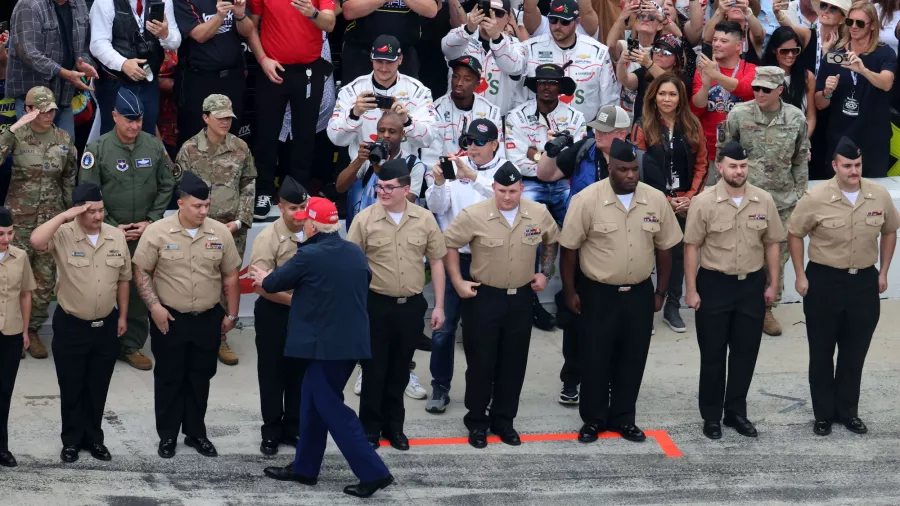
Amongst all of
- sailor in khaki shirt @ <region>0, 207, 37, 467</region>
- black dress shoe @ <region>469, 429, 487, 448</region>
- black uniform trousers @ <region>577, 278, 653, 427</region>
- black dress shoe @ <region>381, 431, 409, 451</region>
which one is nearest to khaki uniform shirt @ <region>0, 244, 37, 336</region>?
sailor in khaki shirt @ <region>0, 207, 37, 467</region>

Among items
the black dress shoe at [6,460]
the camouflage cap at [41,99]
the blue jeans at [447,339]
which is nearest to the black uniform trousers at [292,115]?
the camouflage cap at [41,99]

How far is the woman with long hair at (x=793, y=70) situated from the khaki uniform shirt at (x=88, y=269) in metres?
6.24

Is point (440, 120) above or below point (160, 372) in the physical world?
above

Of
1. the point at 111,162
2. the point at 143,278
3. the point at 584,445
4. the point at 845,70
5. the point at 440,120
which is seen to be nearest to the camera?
the point at 143,278

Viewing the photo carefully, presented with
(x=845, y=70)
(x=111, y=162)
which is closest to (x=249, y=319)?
(x=111, y=162)

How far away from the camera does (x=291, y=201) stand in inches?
359

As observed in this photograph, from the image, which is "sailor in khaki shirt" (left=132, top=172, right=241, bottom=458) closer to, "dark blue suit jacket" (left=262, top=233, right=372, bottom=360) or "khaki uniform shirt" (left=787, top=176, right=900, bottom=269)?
"dark blue suit jacket" (left=262, top=233, right=372, bottom=360)

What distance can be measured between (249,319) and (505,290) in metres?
3.24

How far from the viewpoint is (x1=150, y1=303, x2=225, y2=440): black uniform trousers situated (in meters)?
8.97

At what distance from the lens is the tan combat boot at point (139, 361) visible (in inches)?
423

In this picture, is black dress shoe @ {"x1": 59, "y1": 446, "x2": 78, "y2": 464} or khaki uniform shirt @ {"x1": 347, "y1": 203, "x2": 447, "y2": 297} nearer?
black dress shoe @ {"x1": 59, "y1": 446, "x2": 78, "y2": 464}

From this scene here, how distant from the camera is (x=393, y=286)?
30.1ft

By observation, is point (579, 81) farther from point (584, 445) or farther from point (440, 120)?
point (584, 445)

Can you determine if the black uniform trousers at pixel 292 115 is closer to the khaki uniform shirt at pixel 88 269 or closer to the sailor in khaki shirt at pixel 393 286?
the sailor in khaki shirt at pixel 393 286
